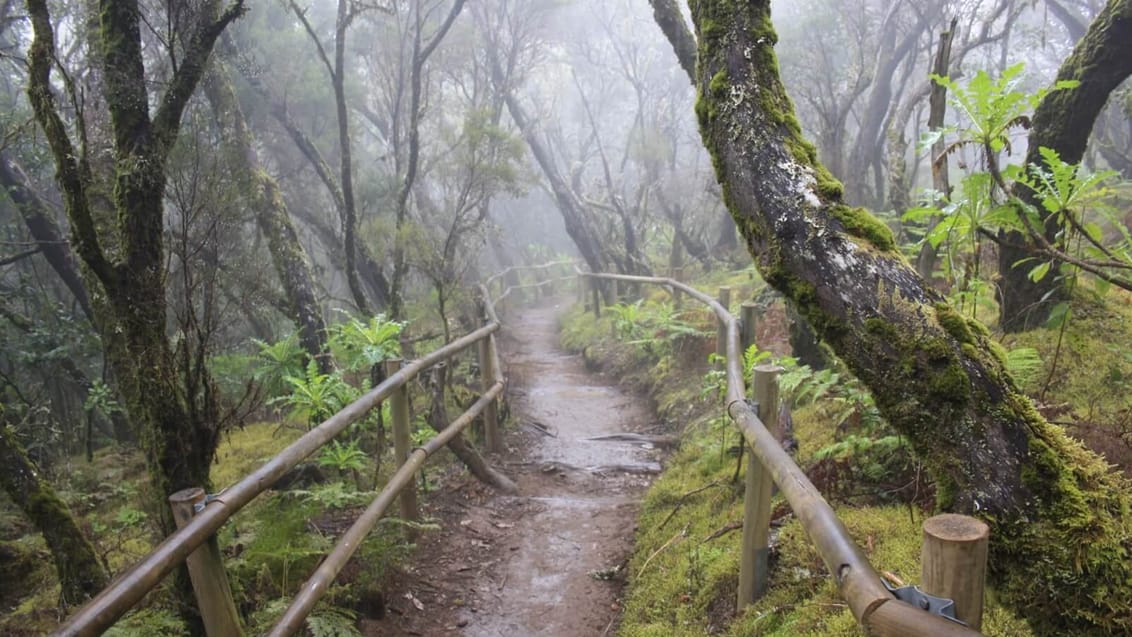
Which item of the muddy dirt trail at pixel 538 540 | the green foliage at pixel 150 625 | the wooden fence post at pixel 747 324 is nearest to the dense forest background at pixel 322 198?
the green foliage at pixel 150 625

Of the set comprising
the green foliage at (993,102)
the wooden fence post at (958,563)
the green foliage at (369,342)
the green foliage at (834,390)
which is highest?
the green foliage at (993,102)

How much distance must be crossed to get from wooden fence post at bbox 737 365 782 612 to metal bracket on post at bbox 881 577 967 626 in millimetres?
1342

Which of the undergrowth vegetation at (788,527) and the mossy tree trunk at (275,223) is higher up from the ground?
the mossy tree trunk at (275,223)

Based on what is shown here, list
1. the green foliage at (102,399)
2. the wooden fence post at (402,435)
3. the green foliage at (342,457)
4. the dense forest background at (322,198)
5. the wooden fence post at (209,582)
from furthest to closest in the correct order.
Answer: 1. the green foliage at (102,399)
2. the green foliage at (342,457)
3. the wooden fence post at (402,435)
4. the dense forest background at (322,198)
5. the wooden fence post at (209,582)

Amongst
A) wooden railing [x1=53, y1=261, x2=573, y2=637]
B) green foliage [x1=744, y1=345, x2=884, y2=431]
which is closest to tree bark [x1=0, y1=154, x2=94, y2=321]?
wooden railing [x1=53, y1=261, x2=573, y2=637]

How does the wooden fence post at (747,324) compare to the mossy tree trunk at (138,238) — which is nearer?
the mossy tree trunk at (138,238)

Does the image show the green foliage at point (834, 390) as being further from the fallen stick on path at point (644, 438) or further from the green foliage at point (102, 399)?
the green foliage at point (102, 399)

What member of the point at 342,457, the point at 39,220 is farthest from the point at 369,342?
the point at 39,220

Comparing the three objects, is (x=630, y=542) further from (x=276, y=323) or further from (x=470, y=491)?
(x=276, y=323)

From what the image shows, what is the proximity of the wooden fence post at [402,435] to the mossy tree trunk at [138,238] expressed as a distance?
112 centimetres

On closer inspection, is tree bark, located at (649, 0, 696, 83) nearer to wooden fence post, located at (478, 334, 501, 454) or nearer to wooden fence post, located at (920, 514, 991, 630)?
wooden fence post, located at (478, 334, 501, 454)

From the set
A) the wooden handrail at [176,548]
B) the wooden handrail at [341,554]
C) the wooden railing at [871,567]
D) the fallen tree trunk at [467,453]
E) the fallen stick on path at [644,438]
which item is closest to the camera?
the wooden railing at [871,567]

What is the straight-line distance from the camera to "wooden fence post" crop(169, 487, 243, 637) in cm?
205

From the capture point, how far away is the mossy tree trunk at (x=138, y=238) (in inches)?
113
